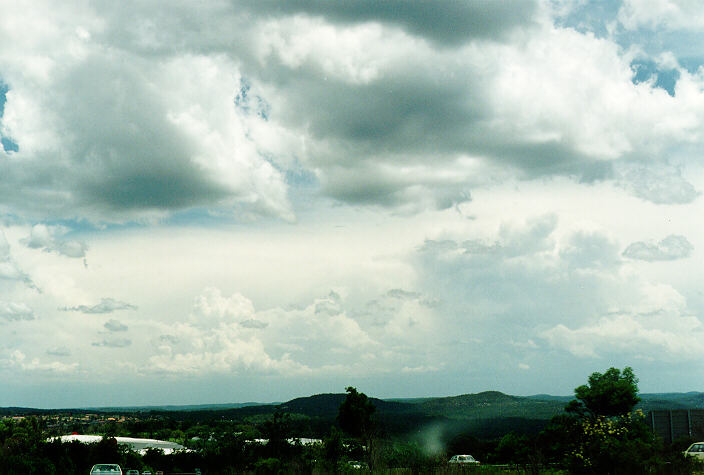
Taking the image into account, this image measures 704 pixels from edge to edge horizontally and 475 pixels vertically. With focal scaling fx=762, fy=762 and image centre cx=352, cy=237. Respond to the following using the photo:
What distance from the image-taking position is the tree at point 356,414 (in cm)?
3694

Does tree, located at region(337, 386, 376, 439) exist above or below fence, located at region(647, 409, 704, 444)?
above

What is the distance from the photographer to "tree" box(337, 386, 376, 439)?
121 ft

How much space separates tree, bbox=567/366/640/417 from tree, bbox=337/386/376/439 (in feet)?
40.4

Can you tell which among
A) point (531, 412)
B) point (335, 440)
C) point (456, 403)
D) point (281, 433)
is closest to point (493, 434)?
point (531, 412)

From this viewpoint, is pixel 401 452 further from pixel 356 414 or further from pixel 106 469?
pixel 106 469

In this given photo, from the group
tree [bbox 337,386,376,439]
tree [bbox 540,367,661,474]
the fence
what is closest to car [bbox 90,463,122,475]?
tree [bbox 337,386,376,439]

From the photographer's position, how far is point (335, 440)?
44500mm

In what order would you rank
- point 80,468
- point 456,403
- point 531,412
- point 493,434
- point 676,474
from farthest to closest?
point 456,403
point 531,412
point 493,434
point 80,468
point 676,474

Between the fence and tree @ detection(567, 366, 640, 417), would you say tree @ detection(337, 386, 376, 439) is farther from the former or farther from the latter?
the fence

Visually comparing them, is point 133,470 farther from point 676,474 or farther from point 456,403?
point 456,403

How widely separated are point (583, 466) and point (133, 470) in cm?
2230

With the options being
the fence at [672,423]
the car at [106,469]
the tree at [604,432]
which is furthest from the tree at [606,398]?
the car at [106,469]

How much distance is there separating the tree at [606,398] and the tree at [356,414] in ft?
40.4

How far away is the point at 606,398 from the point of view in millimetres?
42750
